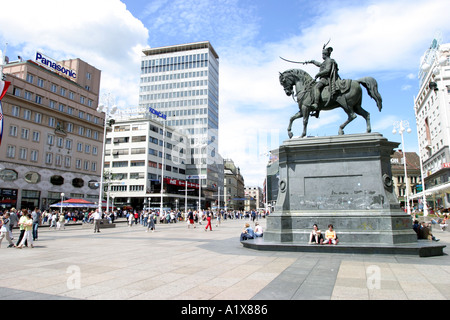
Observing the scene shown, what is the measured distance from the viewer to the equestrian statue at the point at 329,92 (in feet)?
45.2

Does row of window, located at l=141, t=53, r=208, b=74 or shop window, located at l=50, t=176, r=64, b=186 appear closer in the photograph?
shop window, located at l=50, t=176, r=64, b=186

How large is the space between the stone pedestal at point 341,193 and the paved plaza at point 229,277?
4.65 feet

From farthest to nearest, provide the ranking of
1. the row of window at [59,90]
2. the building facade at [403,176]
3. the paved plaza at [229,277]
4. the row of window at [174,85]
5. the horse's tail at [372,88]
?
the row of window at [174,85] → the building facade at [403,176] → the row of window at [59,90] → the horse's tail at [372,88] → the paved plaza at [229,277]

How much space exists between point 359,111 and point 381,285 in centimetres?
935

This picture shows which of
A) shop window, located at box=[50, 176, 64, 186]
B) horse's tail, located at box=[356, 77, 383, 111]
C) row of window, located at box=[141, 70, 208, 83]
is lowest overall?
shop window, located at box=[50, 176, 64, 186]

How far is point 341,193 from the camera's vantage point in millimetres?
12773

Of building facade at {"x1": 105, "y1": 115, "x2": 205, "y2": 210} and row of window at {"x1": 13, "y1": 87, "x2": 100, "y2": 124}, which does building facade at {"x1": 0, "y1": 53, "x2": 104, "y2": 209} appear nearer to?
row of window at {"x1": 13, "y1": 87, "x2": 100, "y2": 124}

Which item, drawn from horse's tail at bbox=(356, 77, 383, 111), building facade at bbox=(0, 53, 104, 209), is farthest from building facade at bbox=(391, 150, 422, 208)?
horse's tail at bbox=(356, 77, 383, 111)

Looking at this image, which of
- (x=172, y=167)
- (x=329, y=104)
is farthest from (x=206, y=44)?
(x=329, y=104)

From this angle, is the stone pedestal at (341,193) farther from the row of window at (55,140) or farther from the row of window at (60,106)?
the row of window at (60,106)

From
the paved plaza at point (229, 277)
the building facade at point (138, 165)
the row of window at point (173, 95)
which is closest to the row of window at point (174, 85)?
the row of window at point (173, 95)

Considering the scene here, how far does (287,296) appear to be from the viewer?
5.88 metres

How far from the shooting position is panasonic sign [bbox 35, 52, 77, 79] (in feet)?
183

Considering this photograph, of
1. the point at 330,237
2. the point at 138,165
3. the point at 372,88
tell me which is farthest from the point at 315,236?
the point at 138,165
